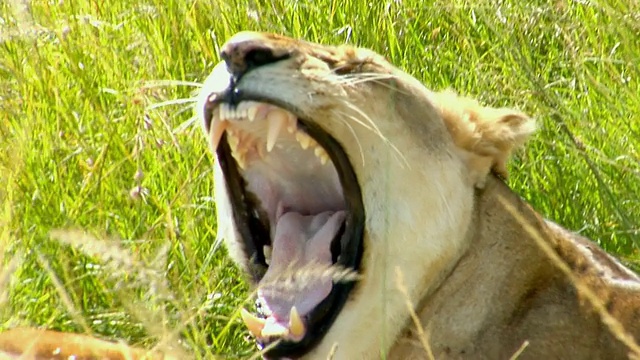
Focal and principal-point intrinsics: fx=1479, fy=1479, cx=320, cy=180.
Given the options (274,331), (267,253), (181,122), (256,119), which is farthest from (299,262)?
(181,122)

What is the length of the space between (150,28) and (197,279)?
1.30 meters

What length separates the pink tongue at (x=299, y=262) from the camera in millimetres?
3459

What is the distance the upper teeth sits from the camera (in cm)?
336

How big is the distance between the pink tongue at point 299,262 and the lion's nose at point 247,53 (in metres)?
0.45

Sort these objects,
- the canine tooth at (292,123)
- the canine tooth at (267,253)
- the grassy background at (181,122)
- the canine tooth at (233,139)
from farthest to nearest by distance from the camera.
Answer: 1. the grassy background at (181,122)
2. the canine tooth at (267,253)
3. the canine tooth at (233,139)
4. the canine tooth at (292,123)

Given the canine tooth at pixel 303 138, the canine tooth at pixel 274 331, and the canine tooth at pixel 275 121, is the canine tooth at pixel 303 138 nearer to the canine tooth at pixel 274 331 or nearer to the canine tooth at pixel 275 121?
the canine tooth at pixel 275 121

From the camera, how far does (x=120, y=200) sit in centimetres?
454

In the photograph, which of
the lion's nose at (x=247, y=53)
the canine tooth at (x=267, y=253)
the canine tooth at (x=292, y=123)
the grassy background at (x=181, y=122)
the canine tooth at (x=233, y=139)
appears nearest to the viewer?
the lion's nose at (x=247, y=53)

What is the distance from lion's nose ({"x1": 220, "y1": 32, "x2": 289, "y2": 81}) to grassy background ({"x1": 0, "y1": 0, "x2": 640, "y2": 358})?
442 millimetres

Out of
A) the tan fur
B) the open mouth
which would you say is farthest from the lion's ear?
the tan fur

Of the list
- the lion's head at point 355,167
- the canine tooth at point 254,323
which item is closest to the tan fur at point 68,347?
the canine tooth at point 254,323

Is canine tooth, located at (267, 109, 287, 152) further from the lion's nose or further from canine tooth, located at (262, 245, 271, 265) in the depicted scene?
canine tooth, located at (262, 245, 271, 265)

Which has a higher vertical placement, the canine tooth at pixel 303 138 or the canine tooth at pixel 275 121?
the canine tooth at pixel 275 121

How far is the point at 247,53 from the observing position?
333 cm
